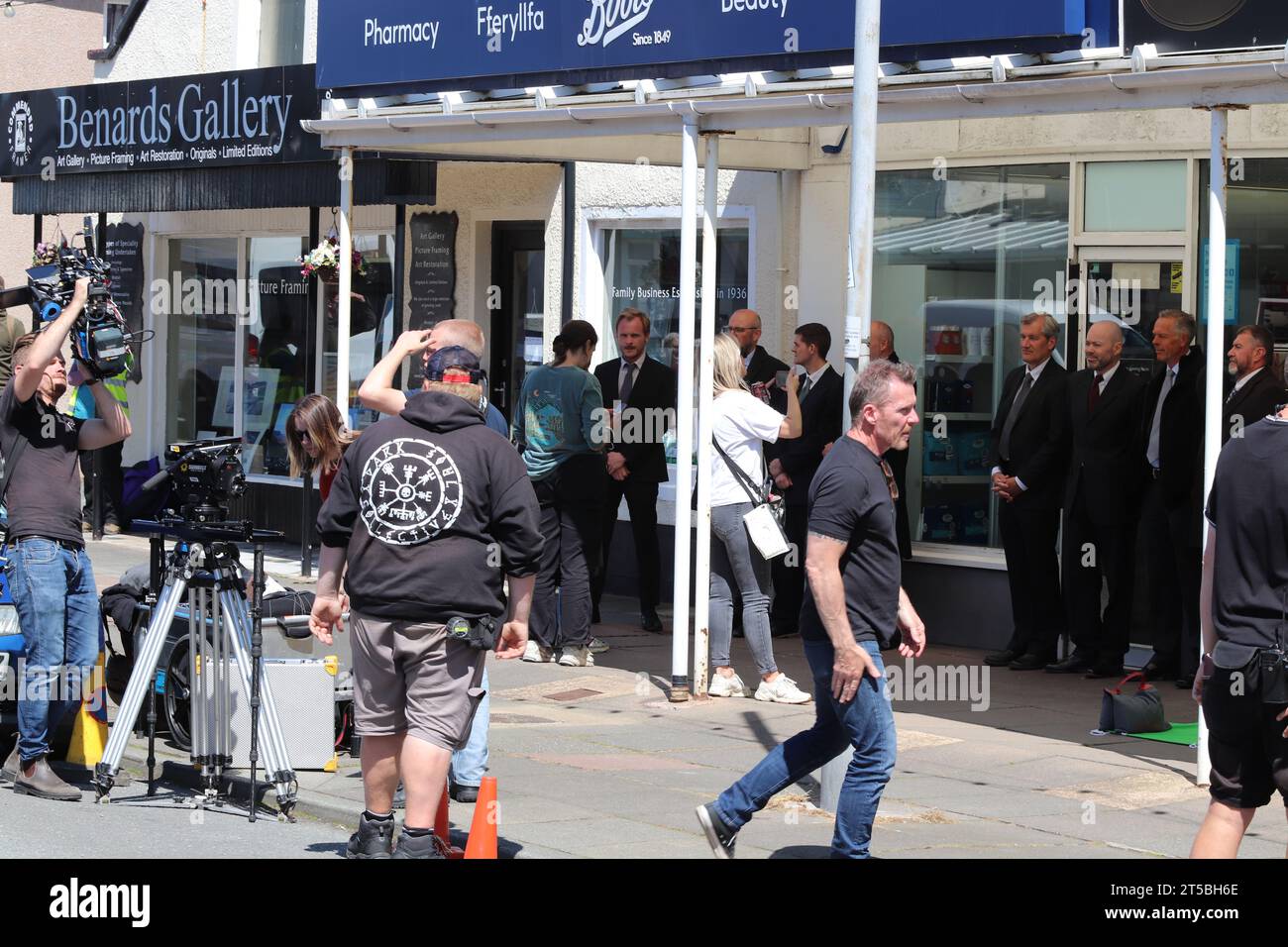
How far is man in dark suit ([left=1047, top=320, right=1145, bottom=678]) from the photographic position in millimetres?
10695

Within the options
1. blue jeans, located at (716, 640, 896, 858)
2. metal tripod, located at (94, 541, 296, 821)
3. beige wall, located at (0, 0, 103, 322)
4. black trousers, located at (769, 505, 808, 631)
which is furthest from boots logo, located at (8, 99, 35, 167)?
blue jeans, located at (716, 640, 896, 858)

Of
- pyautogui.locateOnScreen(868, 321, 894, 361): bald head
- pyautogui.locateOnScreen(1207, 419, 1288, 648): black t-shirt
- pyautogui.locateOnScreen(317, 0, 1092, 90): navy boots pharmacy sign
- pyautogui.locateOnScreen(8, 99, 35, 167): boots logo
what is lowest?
pyautogui.locateOnScreen(1207, 419, 1288, 648): black t-shirt

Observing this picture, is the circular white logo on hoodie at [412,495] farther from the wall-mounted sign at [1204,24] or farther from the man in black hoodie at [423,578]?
the wall-mounted sign at [1204,24]

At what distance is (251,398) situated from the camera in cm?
1755

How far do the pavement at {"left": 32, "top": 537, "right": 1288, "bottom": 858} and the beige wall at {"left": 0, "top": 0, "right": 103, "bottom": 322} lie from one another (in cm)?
1297

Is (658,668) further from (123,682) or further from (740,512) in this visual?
(123,682)

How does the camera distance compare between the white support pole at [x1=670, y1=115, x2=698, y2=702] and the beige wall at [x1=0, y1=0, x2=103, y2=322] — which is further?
the beige wall at [x1=0, y1=0, x2=103, y2=322]

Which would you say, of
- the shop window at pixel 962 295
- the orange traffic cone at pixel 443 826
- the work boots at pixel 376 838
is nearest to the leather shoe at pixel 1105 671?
the shop window at pixel 962 295

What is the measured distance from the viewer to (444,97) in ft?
36.0

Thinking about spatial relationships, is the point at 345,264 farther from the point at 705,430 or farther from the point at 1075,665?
the point at 1075,665

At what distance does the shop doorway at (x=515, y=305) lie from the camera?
14.9 m

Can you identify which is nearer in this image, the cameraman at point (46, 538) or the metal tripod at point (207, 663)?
the metal tripod at point (207, 663)

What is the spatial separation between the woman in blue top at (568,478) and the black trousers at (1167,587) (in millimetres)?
3277

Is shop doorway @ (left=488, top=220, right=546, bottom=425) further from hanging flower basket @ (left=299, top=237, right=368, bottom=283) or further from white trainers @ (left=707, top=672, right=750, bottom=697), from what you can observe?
white trainers @ (left=707, top=672, right=750, bottom=697)
